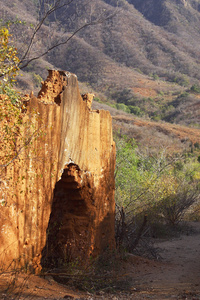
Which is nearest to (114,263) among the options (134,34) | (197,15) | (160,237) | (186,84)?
(160,237)

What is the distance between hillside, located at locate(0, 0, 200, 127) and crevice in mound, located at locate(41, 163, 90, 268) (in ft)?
81.0

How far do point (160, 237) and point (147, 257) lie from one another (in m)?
3.56

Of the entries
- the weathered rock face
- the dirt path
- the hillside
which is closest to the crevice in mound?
the weathered rock face

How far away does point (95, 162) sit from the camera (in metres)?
6.70

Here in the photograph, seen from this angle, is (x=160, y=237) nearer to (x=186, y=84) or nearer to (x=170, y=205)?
(x=170, y=205)

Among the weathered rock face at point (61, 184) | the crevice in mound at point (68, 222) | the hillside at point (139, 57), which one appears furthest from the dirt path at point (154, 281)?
the hillside at point (139, 57)

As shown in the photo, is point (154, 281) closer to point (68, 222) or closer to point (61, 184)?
point (68, 222)

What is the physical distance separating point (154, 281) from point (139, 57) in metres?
50.2

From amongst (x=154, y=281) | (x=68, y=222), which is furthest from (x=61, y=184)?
(x=154, y=281)

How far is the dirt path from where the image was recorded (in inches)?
188

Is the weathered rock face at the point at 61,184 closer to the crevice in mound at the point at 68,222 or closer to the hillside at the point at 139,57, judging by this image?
the crevice in mound at the point at 68,222

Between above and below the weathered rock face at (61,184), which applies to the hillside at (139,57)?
above

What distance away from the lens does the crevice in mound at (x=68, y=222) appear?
6070 mm

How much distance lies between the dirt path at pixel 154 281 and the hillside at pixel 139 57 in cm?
2354
